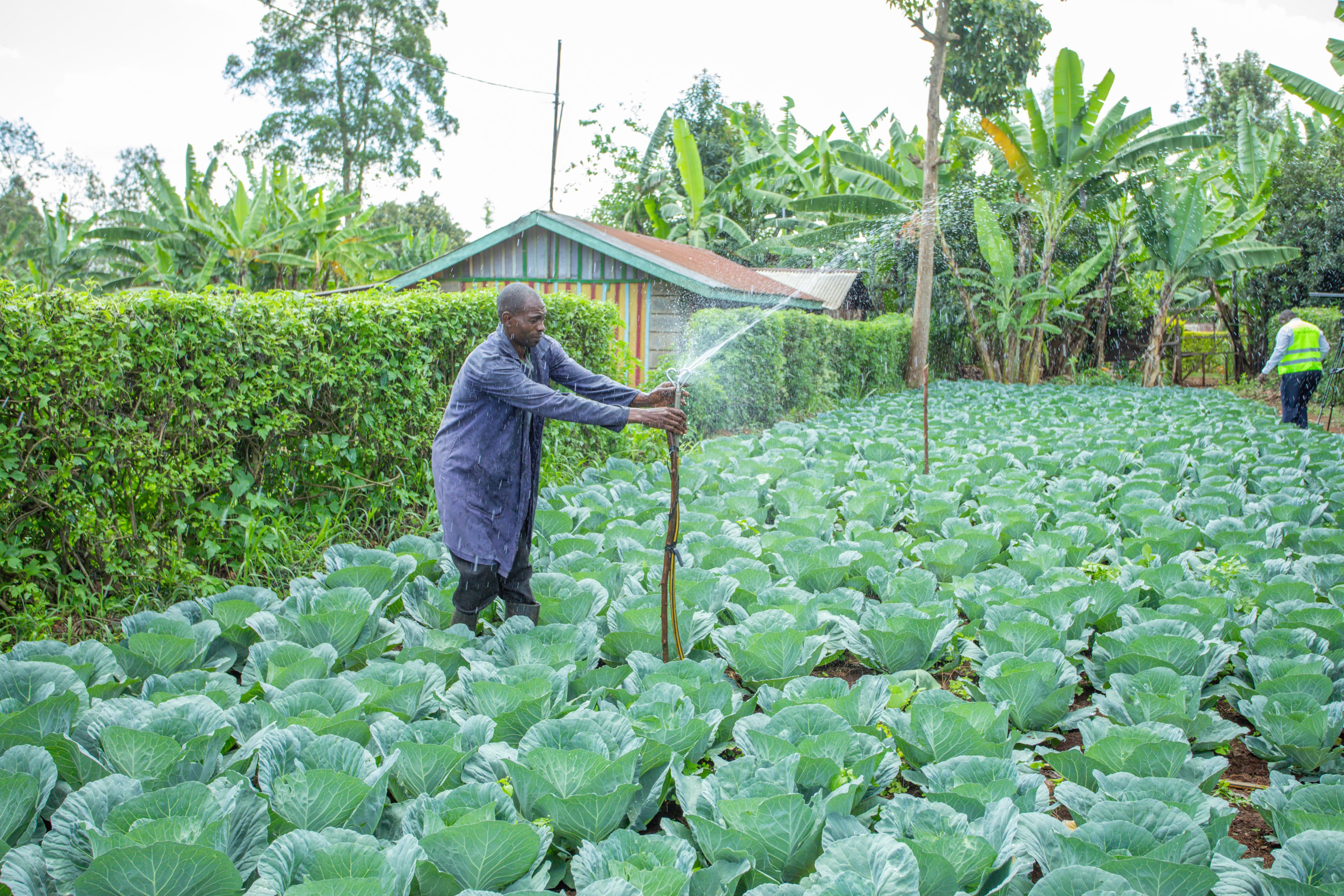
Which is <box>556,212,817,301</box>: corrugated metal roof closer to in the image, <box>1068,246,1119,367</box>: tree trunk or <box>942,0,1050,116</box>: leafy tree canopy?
<box>1068,246,1119,367</box>: tree trunk

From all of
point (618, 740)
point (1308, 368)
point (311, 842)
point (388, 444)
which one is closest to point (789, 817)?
point (618, 740)

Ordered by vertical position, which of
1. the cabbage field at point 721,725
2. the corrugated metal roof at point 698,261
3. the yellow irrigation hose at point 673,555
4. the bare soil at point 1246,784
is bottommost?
the bare soil at point 1246,784

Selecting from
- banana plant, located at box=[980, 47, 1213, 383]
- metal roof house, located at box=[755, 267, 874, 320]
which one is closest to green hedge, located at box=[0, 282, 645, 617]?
banana plant, located at box=[980, 47, 1213, 383]

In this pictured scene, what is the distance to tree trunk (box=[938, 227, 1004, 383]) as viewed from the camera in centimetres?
1888

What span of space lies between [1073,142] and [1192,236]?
A: 3555mm

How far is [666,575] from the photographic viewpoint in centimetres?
315

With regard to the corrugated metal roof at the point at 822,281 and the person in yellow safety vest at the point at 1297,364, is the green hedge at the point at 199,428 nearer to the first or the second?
the person in yellow safety vest at the point at 1297,364

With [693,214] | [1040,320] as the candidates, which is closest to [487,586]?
[1040,320]

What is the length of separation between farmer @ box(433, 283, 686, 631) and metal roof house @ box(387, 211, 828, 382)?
9.62 m

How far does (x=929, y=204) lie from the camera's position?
681 inches

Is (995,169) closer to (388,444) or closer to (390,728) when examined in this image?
(388,444)

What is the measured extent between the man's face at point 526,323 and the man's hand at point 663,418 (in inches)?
22.6

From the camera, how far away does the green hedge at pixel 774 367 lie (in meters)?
10.1

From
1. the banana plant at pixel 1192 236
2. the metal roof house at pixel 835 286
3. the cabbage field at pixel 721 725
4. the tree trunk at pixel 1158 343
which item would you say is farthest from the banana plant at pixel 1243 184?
the cabbage field at pixel 721 725
